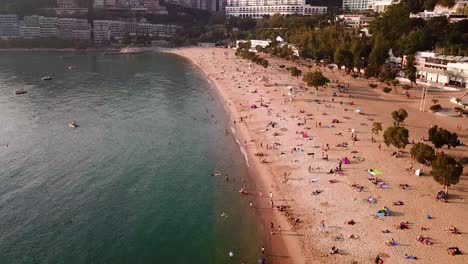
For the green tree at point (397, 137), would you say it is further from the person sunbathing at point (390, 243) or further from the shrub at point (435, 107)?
the shrub at point (435, 107)

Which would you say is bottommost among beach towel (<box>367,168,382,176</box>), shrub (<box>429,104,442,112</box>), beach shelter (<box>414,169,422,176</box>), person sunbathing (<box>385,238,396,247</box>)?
person sunbathing (<box>385,238,396,247</box>)

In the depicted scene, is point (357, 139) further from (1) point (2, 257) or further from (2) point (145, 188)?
(1) point (2, 257)

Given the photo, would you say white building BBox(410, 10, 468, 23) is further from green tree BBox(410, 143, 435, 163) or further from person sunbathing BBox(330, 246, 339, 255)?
person sunbathing BBox(330, 246, 339, 255)

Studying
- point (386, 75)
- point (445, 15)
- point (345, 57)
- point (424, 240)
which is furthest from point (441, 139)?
point (445, 15)

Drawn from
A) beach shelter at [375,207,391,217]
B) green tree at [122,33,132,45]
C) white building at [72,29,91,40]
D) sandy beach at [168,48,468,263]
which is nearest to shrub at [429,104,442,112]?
sandy beach at [168,48,468,263]

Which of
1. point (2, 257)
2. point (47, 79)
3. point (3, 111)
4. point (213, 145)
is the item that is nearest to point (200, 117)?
point (213, 145)

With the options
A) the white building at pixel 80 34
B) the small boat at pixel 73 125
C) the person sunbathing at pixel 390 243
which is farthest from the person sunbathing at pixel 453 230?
the white building at pixel 80 34

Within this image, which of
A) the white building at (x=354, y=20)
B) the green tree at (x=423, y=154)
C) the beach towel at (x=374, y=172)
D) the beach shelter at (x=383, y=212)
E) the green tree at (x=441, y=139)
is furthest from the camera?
the white building at (x=354, y=20)
